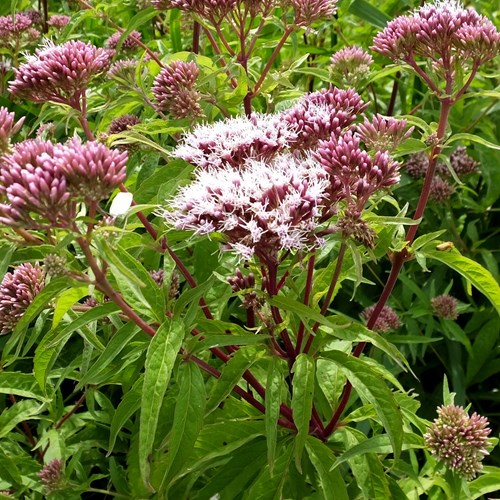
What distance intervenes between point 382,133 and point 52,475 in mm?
1284

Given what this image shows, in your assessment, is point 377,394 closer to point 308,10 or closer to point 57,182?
point 57,182

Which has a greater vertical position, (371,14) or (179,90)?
(371,14)

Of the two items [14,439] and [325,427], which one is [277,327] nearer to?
[325,427]

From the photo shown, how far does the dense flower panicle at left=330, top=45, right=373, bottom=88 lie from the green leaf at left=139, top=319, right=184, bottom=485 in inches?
44.7

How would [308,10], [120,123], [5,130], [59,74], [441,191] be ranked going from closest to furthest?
[5,130] → [59,74] → [308,10] → [120,123] → [441,191]

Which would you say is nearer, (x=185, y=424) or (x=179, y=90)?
(x=185, y=424)

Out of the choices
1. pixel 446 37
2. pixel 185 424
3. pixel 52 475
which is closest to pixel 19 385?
pixel 52 475

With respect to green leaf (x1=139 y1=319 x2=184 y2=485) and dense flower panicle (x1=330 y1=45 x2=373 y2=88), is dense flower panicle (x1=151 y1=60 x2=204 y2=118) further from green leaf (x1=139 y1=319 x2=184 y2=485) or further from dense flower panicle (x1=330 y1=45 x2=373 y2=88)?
green leaf (x1=139 y1=319 x2=184 y2=485)

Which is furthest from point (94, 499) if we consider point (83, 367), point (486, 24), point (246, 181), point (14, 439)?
point (486, 24)

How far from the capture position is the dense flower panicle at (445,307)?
8.68 feet

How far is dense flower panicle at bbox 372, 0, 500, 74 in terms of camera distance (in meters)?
1.83

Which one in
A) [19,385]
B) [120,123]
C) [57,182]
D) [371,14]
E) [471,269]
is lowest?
[19,385]

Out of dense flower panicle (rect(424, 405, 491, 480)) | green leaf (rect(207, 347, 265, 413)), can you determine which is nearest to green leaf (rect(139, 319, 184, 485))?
green leaf (rect(207, 347, 265, 413))

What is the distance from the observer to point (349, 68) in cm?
231
